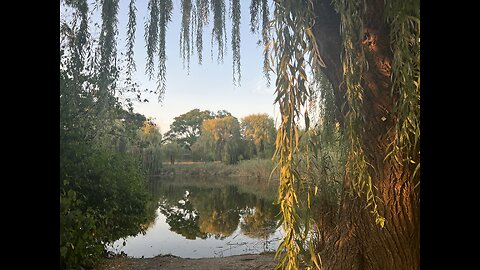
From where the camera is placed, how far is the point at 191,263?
116 inches

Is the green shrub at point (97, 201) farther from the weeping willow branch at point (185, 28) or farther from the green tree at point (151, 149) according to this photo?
the weeping willow branch at point (185, 28)

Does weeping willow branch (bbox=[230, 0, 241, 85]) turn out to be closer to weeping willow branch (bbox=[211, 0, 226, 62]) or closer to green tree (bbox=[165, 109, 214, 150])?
weeping willow branch (bbox=[211, 0, 226, 62])

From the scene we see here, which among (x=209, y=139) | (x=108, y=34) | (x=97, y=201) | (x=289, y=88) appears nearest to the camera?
(x=289, y=88)

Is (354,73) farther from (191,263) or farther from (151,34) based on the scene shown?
(191,263)

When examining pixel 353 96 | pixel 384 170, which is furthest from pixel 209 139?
pixel 353 96

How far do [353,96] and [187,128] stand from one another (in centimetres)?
291

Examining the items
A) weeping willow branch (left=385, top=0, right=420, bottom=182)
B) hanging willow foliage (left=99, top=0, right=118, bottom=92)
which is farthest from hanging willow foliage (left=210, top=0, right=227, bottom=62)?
weeping willow branch (left=385, top=0, right=420, bottom=182)

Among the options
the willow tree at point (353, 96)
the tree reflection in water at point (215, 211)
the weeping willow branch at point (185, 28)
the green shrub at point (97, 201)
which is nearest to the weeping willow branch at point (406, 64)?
the willow tree at point (353, 96)

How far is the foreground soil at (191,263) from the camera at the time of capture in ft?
8.84

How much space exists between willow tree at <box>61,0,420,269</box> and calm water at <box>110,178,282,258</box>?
1631 millimetres
